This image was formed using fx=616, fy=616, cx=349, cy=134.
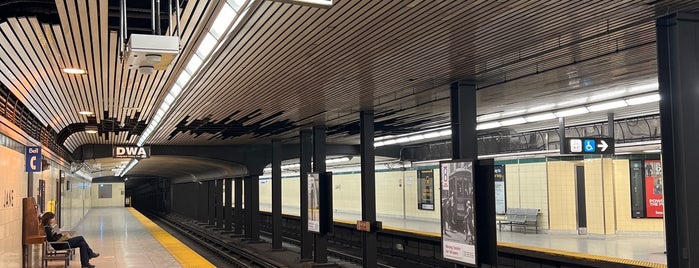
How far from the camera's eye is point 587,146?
38.1ft

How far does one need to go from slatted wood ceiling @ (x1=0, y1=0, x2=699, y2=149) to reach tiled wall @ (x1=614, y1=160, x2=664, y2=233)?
5320 millimetres

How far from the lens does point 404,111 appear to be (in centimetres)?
1251

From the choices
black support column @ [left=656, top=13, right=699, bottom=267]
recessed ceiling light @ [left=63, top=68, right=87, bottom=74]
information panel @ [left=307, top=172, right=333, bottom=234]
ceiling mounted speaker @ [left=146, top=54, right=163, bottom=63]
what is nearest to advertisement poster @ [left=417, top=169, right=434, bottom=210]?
information panel @ [left=307, top=172, right=333, bottom=234]

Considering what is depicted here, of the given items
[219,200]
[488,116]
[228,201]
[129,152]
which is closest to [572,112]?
[488,116]

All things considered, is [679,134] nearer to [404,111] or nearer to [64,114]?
[404,111]

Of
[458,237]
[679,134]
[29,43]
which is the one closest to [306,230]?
[458,237]

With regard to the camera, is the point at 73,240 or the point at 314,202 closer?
the point at 73,240

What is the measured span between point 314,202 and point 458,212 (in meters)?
5.54

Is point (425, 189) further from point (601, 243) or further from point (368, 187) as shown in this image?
point (368, 187)

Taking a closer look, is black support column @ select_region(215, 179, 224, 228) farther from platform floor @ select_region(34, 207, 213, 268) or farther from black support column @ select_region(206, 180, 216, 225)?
platform floor @ select_region(34, 207, 213, 268)

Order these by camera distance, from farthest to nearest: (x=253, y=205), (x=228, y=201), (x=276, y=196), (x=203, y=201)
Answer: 1. (x=203, y=201)
2. (x=228, y=201)
3. (x=253, y=205)
4. (x=276, y=196)

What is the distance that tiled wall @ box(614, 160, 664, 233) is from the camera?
15.2m

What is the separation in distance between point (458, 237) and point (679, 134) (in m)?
3.66

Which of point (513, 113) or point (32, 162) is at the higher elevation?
point (513, 113)
